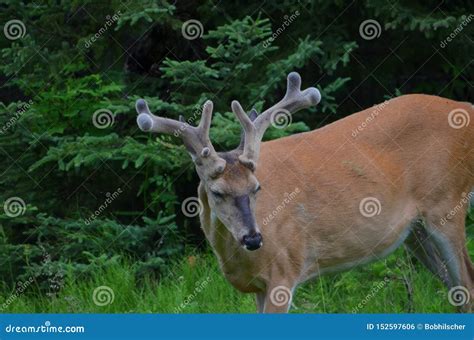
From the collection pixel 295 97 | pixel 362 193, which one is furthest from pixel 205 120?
pixel 362 193

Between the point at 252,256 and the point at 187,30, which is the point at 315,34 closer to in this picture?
the point at 187,30

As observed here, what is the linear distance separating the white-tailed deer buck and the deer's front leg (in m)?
0.03

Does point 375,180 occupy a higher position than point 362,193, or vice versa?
point 375,180

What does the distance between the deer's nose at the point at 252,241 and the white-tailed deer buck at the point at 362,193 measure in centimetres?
50

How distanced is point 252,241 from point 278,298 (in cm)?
62

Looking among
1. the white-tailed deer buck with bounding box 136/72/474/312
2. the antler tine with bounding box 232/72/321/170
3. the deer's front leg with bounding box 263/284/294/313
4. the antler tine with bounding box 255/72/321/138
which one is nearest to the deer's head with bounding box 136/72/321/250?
the antler tine with bounding box 232/72/321/170

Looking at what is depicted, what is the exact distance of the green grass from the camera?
8352 mm

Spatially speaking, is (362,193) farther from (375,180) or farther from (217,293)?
(217,293)

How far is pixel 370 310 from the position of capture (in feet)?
27.2

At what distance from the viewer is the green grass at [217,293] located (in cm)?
A: 835

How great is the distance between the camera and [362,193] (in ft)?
27.6

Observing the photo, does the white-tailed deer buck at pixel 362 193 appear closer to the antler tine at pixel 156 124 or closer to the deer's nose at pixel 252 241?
the antler tine at pixel 156 124

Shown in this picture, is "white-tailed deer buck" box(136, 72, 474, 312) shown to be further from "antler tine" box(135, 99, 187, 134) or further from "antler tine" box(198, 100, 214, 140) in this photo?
"antler tine" box(198, 100, 214, 140)

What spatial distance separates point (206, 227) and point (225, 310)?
2.63 feet
